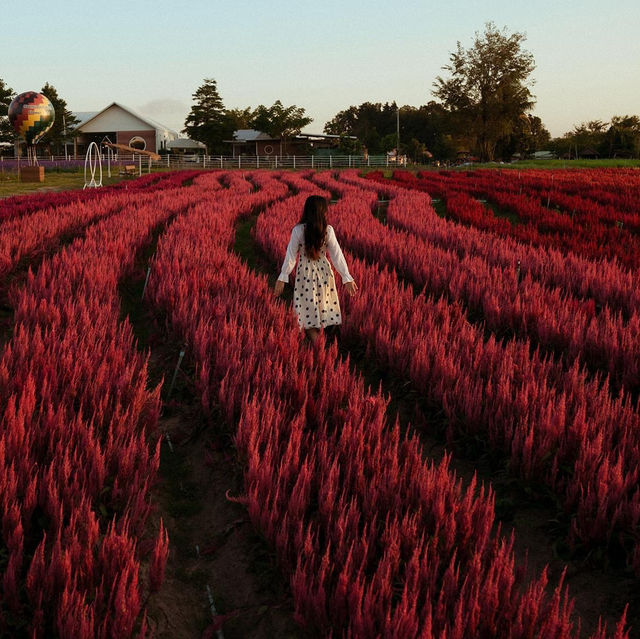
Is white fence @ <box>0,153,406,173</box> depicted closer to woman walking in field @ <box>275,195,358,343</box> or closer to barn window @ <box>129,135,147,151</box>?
barn window @ <box>129,135,147,151</box>

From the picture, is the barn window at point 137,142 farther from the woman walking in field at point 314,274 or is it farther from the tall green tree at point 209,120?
the woman walking in field at point 314,274

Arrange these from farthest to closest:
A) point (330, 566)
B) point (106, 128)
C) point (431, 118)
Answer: point (431, 118) → point (106, 128) → point (330, 566)

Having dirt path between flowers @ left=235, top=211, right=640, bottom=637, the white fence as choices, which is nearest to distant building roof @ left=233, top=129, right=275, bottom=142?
the white fence

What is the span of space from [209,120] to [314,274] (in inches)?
2264

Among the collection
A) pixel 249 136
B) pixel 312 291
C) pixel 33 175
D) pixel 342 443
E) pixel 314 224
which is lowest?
pixel 342 443

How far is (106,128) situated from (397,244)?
58229 millimetres

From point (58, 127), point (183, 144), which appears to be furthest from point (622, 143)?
point (58, 127)

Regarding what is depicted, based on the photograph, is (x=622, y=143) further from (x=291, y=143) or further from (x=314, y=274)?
(x=314, y=274)

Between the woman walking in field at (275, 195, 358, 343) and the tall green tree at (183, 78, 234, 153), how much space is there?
56.3m

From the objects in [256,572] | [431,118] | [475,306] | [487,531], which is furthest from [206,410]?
[431,118]

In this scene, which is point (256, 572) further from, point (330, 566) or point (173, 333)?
point (173, 333)

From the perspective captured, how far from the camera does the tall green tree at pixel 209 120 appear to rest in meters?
57.3

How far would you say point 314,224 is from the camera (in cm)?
460

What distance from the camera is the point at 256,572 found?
7.91 feet
